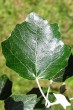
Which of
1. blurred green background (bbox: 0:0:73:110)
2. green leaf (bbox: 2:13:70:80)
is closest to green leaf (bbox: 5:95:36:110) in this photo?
green leaf (bbox: 2:13:70:80)

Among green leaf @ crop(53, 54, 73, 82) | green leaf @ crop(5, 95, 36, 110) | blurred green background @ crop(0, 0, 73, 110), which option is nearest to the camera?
green leaf @ crop(5, 95, 36, 110)

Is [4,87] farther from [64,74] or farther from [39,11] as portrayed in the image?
[39,11]

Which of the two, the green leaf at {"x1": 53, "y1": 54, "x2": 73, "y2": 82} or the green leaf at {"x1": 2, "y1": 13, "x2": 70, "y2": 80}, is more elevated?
the green leaf at {"x1": 2, "y1": 13, "x2": 70, "y2": 80}

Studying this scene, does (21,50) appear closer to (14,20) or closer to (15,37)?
(15,37)

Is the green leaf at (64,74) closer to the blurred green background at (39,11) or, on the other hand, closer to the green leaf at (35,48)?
the green leaf at (35,48)

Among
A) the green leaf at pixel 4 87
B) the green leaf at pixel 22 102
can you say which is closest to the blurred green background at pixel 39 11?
the green leaf at pixel 4 87

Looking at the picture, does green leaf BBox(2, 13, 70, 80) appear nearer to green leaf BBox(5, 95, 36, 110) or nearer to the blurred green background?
green leaf BBox(5, 95, 36, 110)

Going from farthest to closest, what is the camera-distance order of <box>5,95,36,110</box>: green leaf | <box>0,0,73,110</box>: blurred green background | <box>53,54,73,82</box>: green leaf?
<box>0,0,73,110</box>: blurred green background, <box>53,54,73,82</box>: green leaf, <box>5,95,36,110</box>: green leaf
